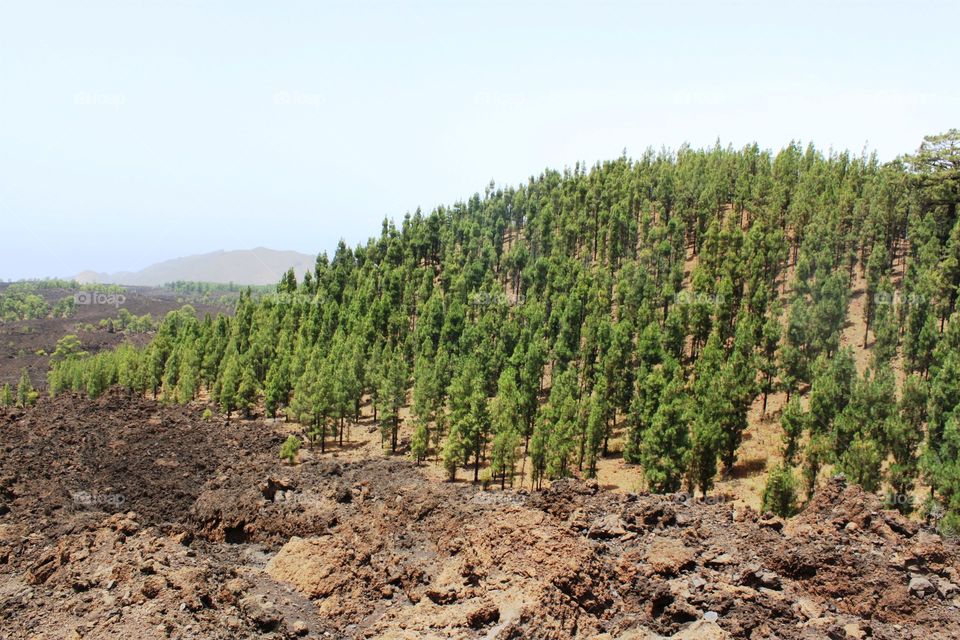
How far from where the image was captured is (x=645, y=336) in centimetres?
8425

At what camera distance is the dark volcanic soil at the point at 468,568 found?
82.9 feet

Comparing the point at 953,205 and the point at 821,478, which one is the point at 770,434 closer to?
the point at 821,478

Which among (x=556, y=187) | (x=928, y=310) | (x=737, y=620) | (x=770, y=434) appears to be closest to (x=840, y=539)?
(x=737, y=620)

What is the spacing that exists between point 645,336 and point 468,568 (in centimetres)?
5998

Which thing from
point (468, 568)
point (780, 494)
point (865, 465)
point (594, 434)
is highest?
point (468, 568)

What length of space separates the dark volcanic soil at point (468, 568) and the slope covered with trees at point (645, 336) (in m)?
19.2

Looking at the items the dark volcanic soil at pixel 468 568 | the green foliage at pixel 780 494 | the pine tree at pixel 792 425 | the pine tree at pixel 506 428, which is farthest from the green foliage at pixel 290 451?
the pine tree at pixel 792 425

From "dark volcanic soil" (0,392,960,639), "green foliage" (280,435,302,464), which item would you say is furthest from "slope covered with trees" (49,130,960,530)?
"dark volcanic soil" (0,392,960,639)

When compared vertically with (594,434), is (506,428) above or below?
above

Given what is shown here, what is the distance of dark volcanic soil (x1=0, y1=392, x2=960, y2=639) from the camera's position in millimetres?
25281

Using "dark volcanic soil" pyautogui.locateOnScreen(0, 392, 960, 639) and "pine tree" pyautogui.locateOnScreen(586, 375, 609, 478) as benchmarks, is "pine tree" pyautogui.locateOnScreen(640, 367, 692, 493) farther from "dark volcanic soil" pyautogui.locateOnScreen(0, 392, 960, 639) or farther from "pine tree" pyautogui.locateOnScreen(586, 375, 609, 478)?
"dark volcanic soil" pyautogui.locateOnScreen(0, 392, 960, 639)

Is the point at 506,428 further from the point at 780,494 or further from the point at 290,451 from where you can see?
the point at 780,494

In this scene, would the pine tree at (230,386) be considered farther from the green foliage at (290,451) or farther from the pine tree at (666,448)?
the pine tree at (666,448)

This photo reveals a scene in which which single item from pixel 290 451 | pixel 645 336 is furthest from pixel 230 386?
pixel 645 336
